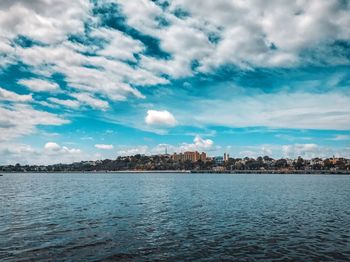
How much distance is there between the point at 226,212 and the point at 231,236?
17.1 meters

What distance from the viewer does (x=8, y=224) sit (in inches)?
1507

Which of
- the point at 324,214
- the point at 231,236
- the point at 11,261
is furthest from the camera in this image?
the point at 324,214

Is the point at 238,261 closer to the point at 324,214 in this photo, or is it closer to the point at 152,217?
the point at 152,217

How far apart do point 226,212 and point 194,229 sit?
14.6m

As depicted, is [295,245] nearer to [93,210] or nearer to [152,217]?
[152,217]

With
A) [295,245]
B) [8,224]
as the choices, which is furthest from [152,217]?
[295,245]

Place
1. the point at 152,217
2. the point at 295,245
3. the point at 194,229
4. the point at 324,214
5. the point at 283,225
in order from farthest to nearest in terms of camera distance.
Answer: the point at 324,214, the point at 152,217, the point at 283,225, the point at 194,229, the point at 295,245

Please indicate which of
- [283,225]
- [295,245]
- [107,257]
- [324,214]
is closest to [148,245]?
[107,257]

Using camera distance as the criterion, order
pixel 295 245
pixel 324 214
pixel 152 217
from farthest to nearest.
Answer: pixel 324 214 → pixel 152 217 → pixel 295 245

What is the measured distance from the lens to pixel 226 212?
49750mm

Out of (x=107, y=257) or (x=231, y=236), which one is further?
(x=231, y=236)

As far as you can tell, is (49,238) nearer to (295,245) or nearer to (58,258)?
(58,258)

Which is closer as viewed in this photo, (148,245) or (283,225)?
(148,245)

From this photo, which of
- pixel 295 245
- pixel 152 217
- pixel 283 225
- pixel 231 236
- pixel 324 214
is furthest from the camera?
pixel 324 214
